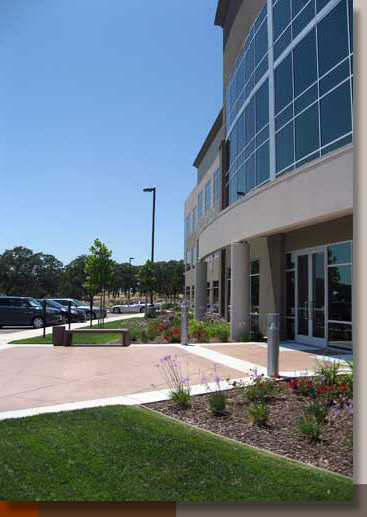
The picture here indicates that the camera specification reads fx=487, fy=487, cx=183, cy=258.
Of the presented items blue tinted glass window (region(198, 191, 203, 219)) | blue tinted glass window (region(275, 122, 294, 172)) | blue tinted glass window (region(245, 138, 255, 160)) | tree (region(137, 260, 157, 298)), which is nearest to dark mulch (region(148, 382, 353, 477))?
blue tinted glass window (region(275, 122, 294, 172))

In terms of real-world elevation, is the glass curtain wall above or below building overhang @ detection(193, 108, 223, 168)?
below

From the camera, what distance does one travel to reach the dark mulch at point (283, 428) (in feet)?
16.3

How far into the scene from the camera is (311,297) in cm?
1453

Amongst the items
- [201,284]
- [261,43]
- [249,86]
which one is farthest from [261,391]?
[201,284]

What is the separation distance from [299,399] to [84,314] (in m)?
28.7

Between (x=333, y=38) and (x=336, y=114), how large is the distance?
2.04 m

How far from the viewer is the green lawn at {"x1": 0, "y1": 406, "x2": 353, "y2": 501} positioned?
400 centimetres

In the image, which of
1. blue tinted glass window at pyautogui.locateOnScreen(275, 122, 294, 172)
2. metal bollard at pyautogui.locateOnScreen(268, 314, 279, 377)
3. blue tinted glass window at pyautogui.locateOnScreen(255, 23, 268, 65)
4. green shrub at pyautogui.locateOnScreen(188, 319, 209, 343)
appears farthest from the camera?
blue tinted glass window at pyautogui.locateOnScreen(255, 23, 268, 65)

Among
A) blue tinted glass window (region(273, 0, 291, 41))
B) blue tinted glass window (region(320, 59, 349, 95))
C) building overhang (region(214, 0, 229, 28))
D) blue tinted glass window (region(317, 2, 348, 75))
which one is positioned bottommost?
blue tinted glass window (region(320, 59, 349, 95))

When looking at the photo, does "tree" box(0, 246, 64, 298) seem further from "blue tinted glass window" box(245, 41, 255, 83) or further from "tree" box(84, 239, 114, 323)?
"blue tinted glass window" box(245, 41, 255, 83)

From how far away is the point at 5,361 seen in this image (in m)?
11.8

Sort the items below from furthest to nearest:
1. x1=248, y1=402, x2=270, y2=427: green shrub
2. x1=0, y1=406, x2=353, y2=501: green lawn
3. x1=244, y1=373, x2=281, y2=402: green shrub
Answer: x1=244, y1=373, x2=281, y2=402: green shrub → x1=248, y1=402, x2=270, y2=427: green shrub → x1=0, y1=406, x2=353, y2=501: green lawn

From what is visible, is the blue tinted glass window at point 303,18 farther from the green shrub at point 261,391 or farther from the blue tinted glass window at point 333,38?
the green shrub at point 261,391

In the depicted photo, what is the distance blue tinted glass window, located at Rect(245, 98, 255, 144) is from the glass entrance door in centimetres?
639
